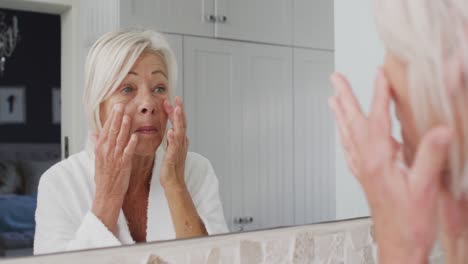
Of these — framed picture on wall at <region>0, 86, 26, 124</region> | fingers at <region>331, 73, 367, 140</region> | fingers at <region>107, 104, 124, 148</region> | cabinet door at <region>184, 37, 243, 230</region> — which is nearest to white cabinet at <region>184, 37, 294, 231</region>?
cabinet door at <region>184, 37, 243, 230</region>

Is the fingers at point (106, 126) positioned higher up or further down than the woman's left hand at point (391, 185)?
higher up

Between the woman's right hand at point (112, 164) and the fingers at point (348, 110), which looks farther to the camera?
the woman's right hand at point (112, 164)

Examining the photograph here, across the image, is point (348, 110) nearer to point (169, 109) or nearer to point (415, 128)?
point (415, 128)

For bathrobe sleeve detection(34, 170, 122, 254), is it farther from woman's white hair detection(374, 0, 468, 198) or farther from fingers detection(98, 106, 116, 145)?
woman's white hair detection(374, 0, 468, 198)

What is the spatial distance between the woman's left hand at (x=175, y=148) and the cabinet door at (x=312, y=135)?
197 millimetres

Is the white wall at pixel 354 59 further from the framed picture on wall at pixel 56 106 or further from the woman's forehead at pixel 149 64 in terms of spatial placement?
the framed picture on wall at pixel 56 106

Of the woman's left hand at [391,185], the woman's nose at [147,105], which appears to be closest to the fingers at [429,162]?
the woman's left hand at [391,185]

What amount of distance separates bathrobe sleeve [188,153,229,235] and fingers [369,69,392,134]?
0.38 m

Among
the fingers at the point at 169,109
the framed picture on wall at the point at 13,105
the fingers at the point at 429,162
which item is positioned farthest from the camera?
the fingers at the point at 169,109

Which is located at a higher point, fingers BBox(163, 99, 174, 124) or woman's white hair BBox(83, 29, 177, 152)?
woman's white hair BBox(83, 29, 177, 152)

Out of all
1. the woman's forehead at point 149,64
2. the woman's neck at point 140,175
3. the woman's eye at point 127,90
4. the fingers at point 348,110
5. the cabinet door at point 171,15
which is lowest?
the woman's neck at point 140,175

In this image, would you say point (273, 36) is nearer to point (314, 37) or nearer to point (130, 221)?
point (314, 37)

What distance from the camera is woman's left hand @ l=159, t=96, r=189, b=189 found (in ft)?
2.29

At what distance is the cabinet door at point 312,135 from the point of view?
32.0 inches
